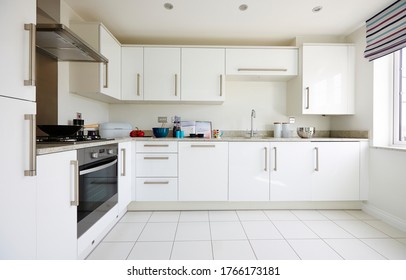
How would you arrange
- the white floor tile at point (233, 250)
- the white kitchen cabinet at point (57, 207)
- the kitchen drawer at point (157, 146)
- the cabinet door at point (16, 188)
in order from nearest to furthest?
the cabinet door at point (16, 188) → the white kitchen cabinet at point (57, 207) → the white floor tile at point (233, 250) → the kitchen drawer at point (157, 146)

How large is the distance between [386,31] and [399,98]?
2.40 ft

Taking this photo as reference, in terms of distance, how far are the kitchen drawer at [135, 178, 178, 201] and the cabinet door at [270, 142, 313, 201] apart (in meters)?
1.17

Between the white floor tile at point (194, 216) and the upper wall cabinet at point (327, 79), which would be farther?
the upper wall cabinet at point (327, 79)

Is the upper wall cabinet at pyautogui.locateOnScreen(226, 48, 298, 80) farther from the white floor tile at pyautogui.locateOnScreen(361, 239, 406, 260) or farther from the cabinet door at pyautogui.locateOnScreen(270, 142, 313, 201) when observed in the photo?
the white floor tile at pyautogui.locateOnScreen(361, 239, 406, 260)

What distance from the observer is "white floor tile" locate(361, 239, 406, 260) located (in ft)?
5.58

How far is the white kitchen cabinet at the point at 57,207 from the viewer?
1147mm

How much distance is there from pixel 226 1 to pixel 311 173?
82.4 inches

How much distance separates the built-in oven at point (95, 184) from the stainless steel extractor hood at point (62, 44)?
801 mm

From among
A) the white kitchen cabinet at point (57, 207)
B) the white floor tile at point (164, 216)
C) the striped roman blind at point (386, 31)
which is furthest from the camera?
the white floor tile at point (164, 216)

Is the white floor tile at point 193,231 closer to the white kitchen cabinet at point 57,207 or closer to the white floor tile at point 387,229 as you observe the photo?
the white kitchen cabinet at point 57,207

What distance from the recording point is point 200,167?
262 centimetres

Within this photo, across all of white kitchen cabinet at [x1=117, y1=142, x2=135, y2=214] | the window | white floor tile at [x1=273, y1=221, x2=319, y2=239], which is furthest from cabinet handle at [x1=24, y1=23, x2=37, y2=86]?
the window

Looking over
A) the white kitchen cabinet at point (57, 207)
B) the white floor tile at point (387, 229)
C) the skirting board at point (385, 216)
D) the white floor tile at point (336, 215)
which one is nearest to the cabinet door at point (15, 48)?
the white kitchen cabinet at point (57, 207)
